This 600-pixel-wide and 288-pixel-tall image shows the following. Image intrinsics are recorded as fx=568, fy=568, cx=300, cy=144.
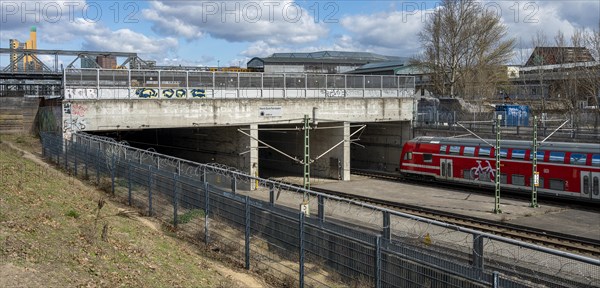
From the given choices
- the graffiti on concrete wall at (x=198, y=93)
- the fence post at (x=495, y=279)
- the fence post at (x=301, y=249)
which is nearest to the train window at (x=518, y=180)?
the graffiti on concrete wall at (x=198, y=93)

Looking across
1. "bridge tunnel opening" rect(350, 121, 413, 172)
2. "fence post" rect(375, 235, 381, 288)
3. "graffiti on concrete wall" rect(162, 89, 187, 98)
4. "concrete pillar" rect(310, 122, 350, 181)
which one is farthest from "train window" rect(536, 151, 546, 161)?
"fence post" rect(375, 235, 381, 288)

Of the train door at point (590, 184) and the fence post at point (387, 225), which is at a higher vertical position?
the fence post at point (387, 225)

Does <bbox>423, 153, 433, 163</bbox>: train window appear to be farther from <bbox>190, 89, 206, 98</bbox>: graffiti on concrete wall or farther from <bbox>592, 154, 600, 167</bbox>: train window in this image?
<bbox>190, 89, 206, 98</bbox>: graffiti on concrete wall

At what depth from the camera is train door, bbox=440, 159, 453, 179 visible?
3575cm

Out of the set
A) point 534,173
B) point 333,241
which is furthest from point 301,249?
point 534,173

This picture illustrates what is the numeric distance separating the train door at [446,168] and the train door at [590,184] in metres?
8.85

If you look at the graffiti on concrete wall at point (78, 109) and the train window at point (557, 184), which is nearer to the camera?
the train window at point (557, 184)

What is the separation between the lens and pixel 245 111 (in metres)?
37.4

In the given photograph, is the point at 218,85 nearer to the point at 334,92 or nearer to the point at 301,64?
the point at 334,92

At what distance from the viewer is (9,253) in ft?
30.2

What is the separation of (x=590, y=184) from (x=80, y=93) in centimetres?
2703

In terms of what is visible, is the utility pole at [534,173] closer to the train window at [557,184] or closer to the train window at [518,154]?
the train window at [557,184]

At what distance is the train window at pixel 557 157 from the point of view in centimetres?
2906

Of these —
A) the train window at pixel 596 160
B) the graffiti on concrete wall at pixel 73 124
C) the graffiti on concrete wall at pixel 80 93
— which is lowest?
the train window at pixel 596 160
